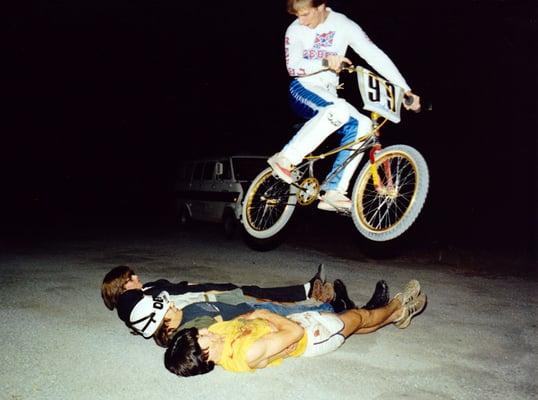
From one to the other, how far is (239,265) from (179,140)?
Result: 3485 cm

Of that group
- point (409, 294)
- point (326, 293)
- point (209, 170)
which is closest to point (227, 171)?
point (209, 170)

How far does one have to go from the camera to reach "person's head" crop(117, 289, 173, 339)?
12.4 feet

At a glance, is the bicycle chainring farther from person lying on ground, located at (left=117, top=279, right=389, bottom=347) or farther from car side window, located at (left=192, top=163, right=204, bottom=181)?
car side window, located at (left=192, top=163, right=204, bottom=181)

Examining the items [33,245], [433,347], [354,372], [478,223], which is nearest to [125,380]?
[354,372]

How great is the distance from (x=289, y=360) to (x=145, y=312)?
1.43 metres

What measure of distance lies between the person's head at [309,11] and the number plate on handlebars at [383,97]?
532 millimetres

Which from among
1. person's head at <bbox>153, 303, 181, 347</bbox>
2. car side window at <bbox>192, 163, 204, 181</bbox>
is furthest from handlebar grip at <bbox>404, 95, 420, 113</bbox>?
car side window at <bbox>192, 163, 204, 181</bbox>

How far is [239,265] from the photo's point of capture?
8.39 meters

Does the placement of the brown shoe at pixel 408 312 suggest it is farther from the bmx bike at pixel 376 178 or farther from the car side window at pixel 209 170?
the car side window at pixel 209 170

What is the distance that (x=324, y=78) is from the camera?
3709 mm

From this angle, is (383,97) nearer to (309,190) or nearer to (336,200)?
(336,200)

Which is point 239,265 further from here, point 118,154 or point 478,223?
point 118,154

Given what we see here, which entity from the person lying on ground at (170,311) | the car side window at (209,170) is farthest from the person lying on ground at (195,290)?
the car side window at (209,170)

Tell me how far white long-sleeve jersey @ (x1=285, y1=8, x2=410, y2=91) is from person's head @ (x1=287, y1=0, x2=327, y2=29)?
53mm
